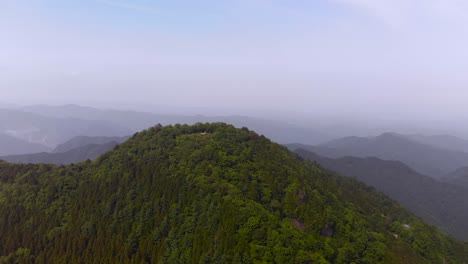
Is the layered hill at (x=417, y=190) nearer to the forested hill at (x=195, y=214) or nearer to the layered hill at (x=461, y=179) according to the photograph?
the layered hill at (x=461, y=179)

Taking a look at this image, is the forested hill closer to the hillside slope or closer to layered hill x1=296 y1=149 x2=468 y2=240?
layered hill x1=296 y1=149 x2=468 y2=240

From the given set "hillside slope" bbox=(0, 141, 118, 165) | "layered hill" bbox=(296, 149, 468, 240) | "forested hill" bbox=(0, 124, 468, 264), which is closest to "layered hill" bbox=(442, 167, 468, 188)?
"layered hill" bbox=(296, 149, 468, 240)

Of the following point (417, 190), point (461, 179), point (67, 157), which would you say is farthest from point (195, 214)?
point (461, 179)

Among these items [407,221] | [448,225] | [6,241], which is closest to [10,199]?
[6,241]

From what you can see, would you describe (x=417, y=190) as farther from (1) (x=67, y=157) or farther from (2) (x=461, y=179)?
(1) (x=67, y=157)

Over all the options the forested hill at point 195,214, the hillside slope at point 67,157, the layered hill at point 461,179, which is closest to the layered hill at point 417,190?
the layered hill at point 461,179

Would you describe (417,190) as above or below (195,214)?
below
